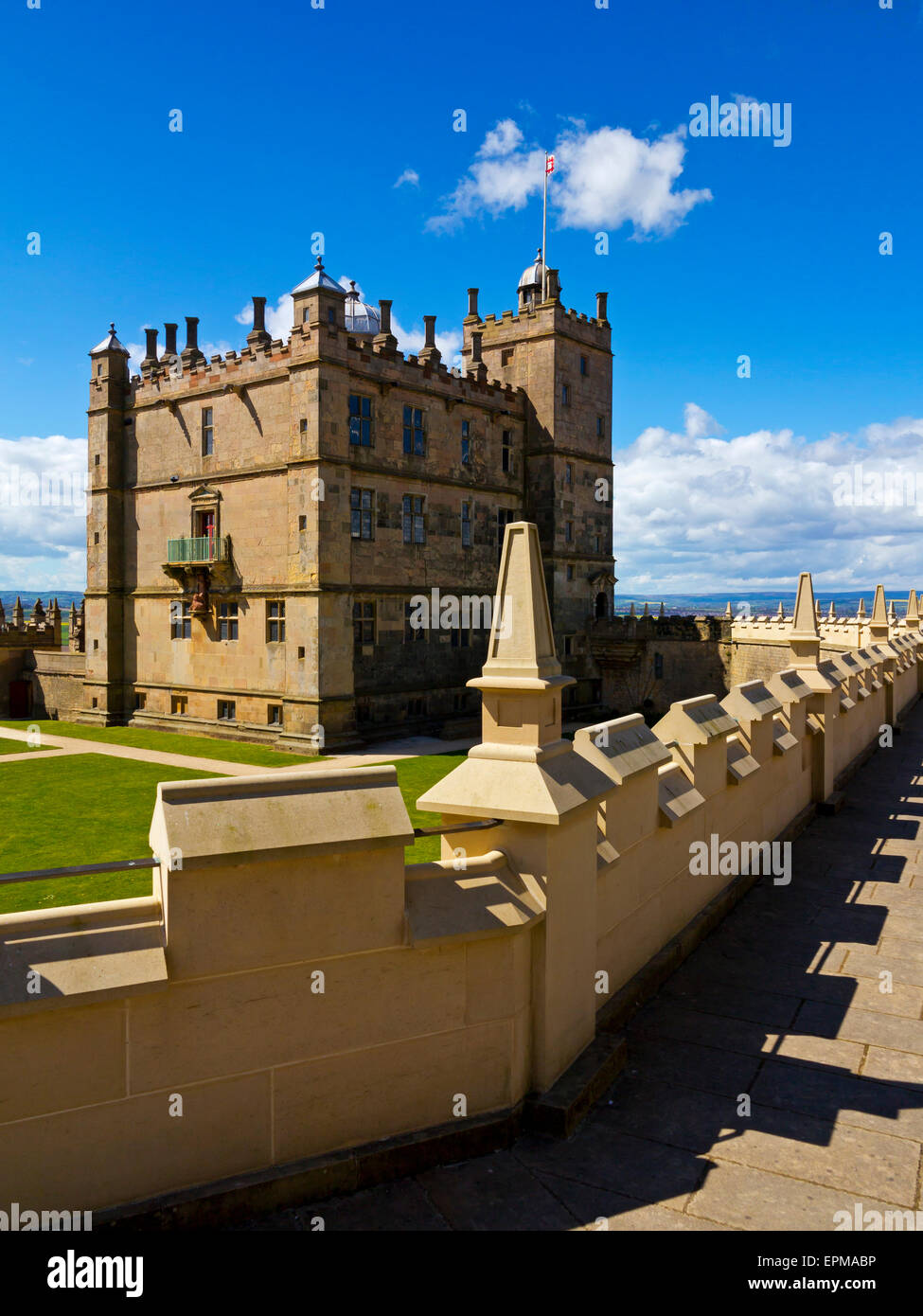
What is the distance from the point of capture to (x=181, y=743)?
28.0 m

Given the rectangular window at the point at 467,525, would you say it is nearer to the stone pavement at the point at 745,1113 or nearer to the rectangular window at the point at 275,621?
the rectangular window at the point at 275,621

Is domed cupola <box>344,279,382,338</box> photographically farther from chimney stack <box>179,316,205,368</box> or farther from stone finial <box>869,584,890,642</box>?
stone finial <box>869,584,890,642</box>

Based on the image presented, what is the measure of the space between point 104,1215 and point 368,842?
6.60 ft

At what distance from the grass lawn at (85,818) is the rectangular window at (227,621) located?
604cm

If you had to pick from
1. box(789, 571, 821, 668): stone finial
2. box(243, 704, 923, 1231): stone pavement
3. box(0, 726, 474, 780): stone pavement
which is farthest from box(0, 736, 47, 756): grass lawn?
box(243, 704, 923, 1231): stone pavement

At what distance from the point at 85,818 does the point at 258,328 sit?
736 inches

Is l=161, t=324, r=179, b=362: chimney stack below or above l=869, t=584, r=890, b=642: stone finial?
above

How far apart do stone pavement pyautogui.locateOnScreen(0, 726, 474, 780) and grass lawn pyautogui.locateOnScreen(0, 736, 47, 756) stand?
0.30 m

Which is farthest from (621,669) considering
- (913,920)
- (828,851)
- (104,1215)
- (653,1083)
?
(104,1215)

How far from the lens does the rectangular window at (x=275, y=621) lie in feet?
89.6

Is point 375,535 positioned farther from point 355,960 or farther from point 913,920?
point 355,960

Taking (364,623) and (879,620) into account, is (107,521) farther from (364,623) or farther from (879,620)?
(879,620)

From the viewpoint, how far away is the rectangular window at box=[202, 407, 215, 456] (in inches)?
1161

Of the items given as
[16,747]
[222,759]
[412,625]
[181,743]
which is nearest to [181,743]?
[181,743]
